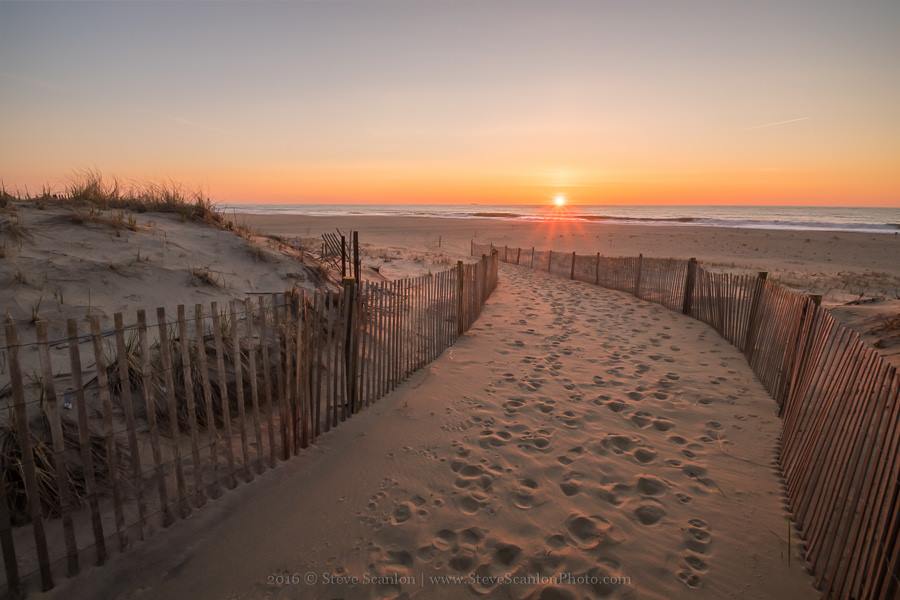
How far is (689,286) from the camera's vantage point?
955 centimetres

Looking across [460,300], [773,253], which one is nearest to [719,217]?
[773,253]

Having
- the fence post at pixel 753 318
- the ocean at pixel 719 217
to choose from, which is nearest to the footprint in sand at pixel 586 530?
the fence post at pixel 753 318

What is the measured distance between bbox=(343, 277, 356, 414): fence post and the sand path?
0.26 metres

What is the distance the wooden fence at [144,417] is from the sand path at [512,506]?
8.7 inches

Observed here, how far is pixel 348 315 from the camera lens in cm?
452

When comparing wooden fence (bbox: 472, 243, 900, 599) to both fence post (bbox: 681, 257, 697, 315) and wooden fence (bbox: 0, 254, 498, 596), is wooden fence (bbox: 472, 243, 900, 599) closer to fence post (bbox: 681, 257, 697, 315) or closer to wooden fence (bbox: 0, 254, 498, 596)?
fence post (bbox: 681, 257, 697, 315)

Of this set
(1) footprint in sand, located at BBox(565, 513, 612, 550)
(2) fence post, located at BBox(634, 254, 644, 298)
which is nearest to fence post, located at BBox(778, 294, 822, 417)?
(1) footprint in sand, located at BBox(565, 513, 612, 550)

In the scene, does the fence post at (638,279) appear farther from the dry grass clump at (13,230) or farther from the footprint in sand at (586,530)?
the dry grass clump at (13,230)

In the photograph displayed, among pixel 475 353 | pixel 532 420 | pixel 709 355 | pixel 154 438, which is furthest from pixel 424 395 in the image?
pixel 709 355

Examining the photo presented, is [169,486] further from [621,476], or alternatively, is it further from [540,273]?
[540,273]

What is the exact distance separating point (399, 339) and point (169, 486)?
2844mm

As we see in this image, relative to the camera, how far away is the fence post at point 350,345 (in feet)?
14.7

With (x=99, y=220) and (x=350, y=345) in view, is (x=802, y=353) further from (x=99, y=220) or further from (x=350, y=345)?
(x=99, y=220)

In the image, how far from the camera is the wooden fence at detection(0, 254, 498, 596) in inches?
95.6
